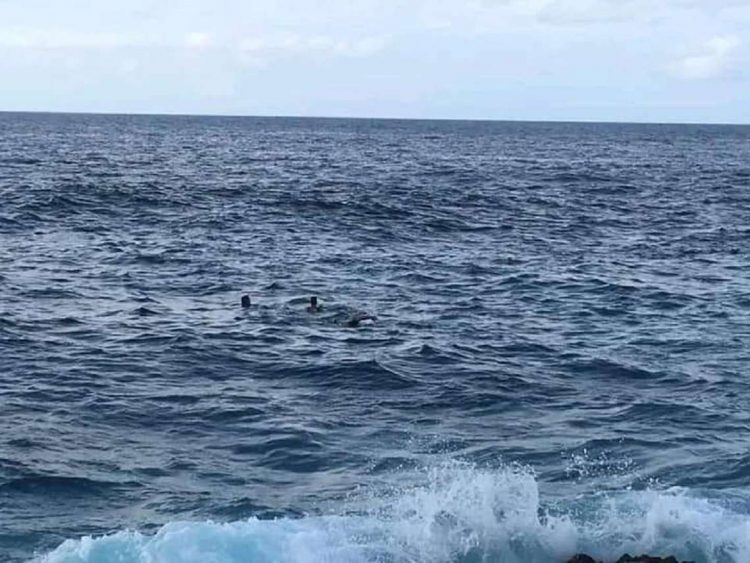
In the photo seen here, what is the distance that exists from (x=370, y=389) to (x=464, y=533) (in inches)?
284

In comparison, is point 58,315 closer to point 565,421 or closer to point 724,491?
point 565,421

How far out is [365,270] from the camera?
33906 mm

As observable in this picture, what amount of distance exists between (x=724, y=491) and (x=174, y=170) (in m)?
62.1

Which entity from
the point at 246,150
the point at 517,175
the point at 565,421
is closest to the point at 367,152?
the point at 246,150

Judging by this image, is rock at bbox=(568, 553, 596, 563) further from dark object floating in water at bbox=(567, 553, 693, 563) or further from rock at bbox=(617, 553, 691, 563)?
rock at bbox=(617, 553, 691, 563)

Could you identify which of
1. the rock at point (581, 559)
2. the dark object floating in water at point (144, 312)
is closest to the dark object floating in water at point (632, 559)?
the rock at point (581, 559)

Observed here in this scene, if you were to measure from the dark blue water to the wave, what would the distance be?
0.11ft

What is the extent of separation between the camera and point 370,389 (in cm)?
2095

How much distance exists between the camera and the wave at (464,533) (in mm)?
13203

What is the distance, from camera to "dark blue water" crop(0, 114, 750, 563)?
14086 millimetres

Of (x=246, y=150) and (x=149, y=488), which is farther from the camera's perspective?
(x=246, y=150)

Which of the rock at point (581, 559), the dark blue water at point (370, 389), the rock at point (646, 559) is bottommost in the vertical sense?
the dark blue water at point (370, 389)

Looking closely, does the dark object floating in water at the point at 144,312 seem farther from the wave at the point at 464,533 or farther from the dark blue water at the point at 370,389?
the wave at the point at 464,533

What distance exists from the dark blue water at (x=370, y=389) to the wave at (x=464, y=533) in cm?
3
